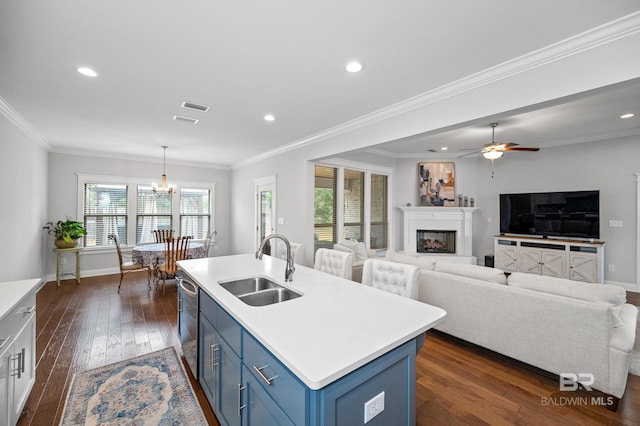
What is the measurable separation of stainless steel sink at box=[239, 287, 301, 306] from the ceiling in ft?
6.12

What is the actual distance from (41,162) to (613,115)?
9.19 meters

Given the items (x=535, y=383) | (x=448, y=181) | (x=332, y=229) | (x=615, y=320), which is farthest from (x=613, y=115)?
(x=332, y=229)

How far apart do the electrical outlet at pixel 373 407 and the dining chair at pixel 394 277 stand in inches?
44.2

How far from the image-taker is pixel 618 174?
193 inches

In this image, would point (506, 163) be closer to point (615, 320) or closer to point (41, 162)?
point (615, 320)

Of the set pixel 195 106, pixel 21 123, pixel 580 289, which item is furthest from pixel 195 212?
pixel 580 289

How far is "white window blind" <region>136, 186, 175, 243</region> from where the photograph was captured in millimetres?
6359

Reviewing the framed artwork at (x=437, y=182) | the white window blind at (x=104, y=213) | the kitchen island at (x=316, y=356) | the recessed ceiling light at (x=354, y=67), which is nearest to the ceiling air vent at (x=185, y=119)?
the recessed ceiling light at (x=354, y=67)

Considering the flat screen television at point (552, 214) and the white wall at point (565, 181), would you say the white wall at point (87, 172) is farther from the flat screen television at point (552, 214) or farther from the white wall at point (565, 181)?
the flat screen television at point (552, 214)

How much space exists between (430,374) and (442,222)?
184 inches

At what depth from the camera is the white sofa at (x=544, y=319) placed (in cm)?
203

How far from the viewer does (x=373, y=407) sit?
1.15 meters

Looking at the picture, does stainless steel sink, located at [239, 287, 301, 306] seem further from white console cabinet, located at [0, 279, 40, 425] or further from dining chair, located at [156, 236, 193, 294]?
dining chair, located at [156, 236, 193, 294]

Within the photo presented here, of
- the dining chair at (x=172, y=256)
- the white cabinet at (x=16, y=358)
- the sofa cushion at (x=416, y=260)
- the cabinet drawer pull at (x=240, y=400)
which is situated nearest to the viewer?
the cabinet drawer pull at (x=240, y=400)
